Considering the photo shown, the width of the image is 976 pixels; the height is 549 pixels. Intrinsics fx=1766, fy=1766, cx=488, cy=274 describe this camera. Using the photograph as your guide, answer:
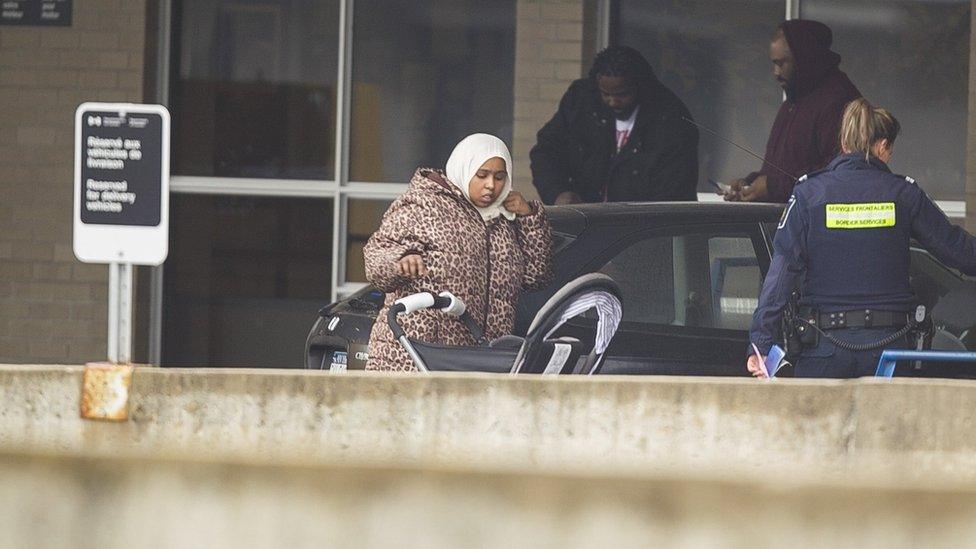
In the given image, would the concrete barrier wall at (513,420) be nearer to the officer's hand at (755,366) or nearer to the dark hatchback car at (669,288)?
the officer's hand at (755,366)

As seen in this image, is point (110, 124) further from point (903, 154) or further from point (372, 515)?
point (903, 154)

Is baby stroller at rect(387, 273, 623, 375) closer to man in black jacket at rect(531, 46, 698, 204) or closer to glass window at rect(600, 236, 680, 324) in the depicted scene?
glass window at rect(600, 236, 680, 324)

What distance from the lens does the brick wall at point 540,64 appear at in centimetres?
1027

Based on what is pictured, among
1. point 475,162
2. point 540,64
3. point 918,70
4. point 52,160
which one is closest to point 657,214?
point 475,162

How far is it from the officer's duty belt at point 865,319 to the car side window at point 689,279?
82cm

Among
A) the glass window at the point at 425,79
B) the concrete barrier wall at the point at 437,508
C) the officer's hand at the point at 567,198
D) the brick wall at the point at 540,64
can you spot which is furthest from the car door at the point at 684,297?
the glass window at the point at 425,79

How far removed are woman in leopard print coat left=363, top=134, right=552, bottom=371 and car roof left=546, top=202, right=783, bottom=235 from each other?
0.49 metres

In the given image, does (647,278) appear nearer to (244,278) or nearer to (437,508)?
(437,508)

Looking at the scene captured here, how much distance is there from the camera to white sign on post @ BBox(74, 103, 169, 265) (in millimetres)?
5184

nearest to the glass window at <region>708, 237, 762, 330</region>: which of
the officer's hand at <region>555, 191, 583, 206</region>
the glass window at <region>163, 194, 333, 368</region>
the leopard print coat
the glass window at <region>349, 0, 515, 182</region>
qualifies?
the leopard print coat

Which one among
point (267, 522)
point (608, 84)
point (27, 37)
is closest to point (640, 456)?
point (267, 522)

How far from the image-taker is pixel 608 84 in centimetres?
829

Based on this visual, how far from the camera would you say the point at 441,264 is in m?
5.80

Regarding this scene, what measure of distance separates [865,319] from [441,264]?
139cm
